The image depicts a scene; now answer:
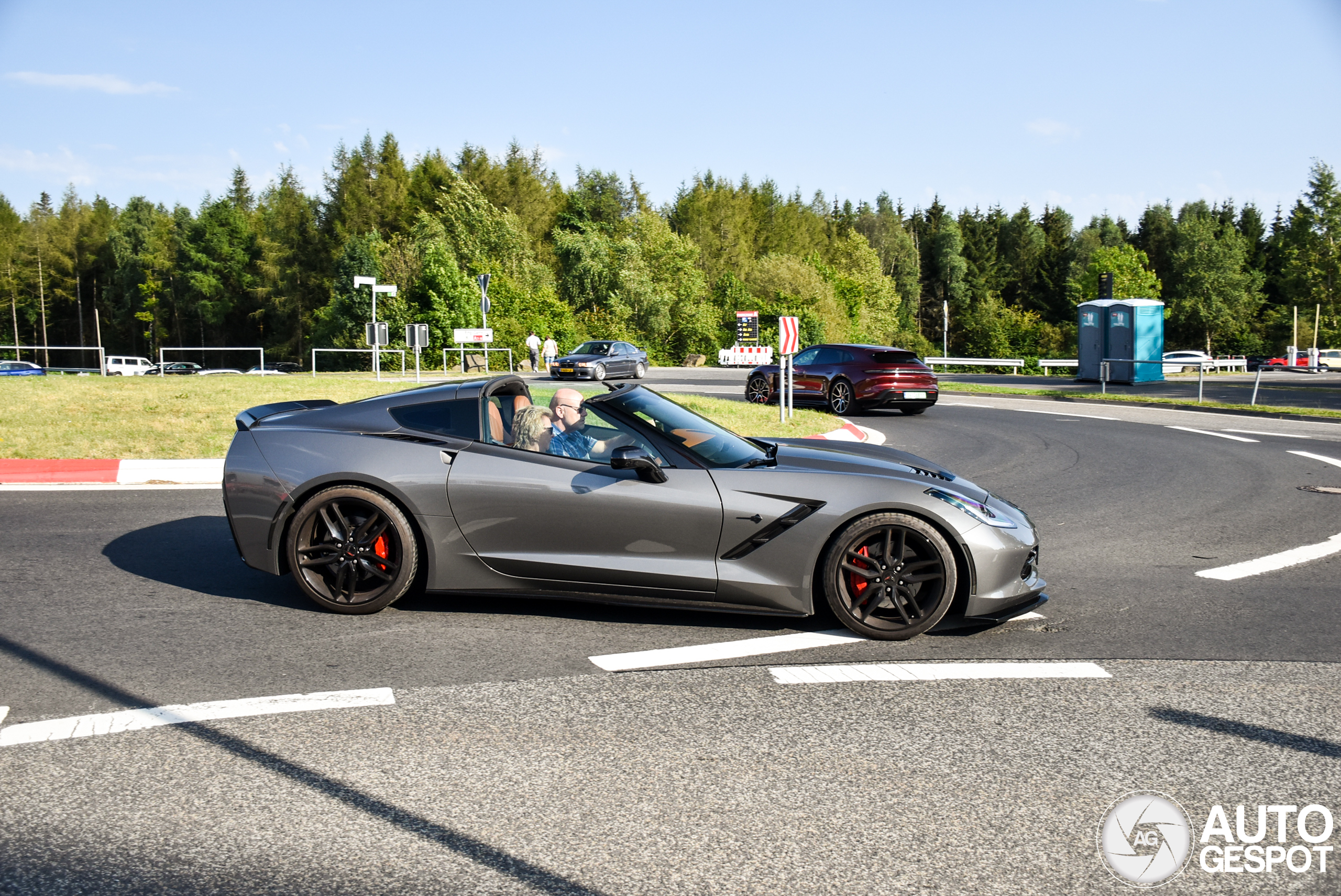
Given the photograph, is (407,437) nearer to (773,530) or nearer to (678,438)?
(678,438)

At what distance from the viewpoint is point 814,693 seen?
4.27 metres

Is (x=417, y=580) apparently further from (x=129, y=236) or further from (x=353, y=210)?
(x=129, y=236)

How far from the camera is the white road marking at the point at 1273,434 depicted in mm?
15938

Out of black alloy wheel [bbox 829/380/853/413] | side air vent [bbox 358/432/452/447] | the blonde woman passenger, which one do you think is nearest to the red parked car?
black alloy wheel [bbox 829/380/853/413]

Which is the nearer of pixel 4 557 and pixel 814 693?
pixel 814 693

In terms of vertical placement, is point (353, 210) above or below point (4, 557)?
above

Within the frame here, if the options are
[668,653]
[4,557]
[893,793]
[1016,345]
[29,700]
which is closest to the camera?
[893,793]

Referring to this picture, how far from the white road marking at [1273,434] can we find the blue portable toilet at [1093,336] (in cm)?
1728

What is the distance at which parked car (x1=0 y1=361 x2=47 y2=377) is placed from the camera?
31828mm

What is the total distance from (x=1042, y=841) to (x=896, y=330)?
91501 mm

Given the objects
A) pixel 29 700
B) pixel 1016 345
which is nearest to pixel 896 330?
pixel 1016 345

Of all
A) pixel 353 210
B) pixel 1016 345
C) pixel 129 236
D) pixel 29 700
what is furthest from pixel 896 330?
pixel 29 700

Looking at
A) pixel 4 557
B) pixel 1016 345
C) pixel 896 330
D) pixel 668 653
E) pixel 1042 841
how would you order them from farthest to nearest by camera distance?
pixel 1016 345 → pixel 896 330 → pixel 4 557 → pixel 668 653 → pixel 1042 841

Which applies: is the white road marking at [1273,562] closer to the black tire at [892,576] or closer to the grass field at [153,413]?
the black tire at [892,576]
